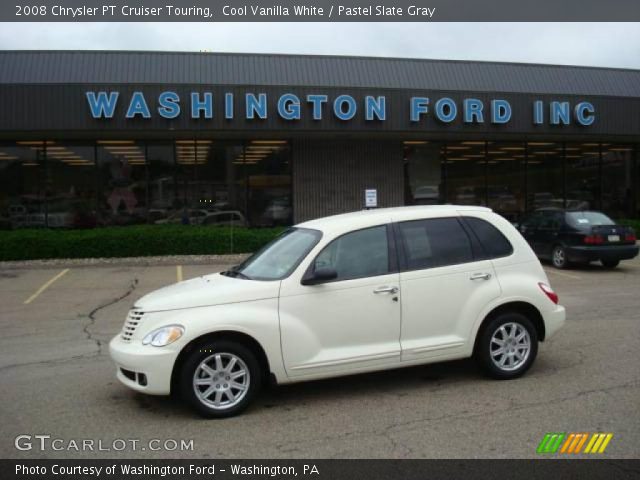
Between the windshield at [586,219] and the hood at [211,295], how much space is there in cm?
1147

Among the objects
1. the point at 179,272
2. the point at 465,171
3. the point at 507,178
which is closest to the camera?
the point at 179,272

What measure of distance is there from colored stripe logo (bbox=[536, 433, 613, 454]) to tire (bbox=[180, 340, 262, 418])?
229cm

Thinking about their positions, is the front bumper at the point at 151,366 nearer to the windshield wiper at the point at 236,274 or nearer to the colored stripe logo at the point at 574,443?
the windshield wiper at the point at 236,274

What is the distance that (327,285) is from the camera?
5.70 meters

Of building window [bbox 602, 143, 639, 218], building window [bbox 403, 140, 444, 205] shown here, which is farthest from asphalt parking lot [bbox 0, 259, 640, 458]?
building window [bbox 602, 143, 639, 218]

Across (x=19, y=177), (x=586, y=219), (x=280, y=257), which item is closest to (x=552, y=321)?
(x=280, y=257)

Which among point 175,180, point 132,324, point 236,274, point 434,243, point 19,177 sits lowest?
Answer: point 132,324

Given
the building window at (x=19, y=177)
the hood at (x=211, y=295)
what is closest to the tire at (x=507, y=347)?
the hood at (x=211, y=295)

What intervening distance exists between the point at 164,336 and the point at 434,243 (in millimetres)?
2641

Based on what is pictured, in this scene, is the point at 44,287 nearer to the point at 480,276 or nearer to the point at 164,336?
the point at 164,336

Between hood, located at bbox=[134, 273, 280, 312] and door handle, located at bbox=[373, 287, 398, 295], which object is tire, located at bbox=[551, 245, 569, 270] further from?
hood, located at bbox=[134, 273, 280, 312]

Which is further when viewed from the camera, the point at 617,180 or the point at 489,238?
the point at 617,180

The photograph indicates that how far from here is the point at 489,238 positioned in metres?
6.45

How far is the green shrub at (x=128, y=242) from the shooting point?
17.4m
